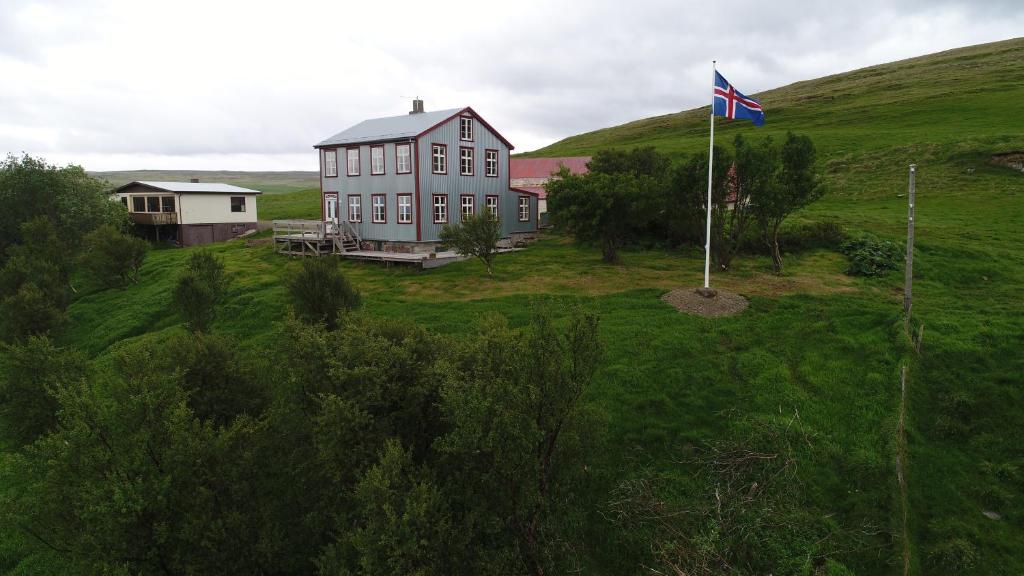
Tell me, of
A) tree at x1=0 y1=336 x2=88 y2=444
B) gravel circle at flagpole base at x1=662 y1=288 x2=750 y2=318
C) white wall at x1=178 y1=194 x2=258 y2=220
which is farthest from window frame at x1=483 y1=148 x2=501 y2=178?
white wall at x1=178 y1=194 x2=258 y2=220

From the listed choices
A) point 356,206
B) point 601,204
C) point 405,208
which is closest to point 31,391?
point 405,208

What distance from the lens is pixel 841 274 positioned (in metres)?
26.4

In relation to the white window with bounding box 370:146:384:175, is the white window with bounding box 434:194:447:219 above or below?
below

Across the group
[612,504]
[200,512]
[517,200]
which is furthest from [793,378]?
[517,200]

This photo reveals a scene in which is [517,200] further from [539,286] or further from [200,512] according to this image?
[200,512]

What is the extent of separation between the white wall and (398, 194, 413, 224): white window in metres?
26.9

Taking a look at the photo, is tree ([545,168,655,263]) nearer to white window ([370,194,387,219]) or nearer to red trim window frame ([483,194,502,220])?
red trim window frame ([483,194,502,220])

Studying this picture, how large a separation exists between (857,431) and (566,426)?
29.0 ft

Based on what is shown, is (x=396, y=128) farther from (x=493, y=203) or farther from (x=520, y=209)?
(x=520, y=209)

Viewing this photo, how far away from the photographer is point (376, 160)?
1527 inches

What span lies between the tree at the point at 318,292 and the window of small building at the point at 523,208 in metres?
26.0

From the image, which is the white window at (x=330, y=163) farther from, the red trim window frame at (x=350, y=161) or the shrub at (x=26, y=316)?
the shrub at (x=26, y=316)

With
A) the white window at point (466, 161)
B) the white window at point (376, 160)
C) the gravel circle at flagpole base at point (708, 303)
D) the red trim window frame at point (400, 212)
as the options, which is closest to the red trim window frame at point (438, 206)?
the red trim window frame at point (400, 212)

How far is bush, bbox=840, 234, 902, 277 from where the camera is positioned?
2619cm
